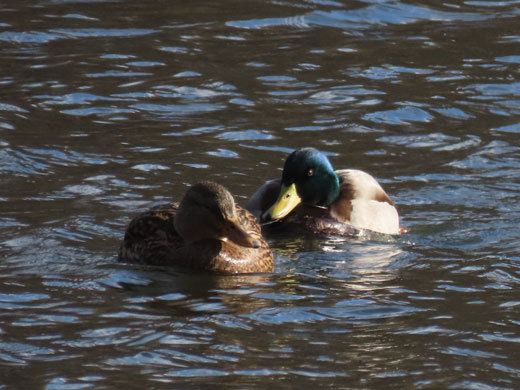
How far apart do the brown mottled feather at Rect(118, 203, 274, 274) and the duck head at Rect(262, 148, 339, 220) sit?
126 centimetres

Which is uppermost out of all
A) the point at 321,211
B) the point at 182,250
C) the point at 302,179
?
the point at 302,179

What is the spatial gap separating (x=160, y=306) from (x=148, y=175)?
12.1ft

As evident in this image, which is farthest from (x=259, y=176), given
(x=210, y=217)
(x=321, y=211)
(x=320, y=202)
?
(x=210, y=217)

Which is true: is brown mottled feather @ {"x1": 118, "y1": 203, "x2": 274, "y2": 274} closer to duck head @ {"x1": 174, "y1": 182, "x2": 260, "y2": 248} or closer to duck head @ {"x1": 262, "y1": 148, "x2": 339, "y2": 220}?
duck head @ {"x1": 174, "y1": 182, "x2": 260, "y2": 248}

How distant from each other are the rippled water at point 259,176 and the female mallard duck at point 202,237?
124 mm

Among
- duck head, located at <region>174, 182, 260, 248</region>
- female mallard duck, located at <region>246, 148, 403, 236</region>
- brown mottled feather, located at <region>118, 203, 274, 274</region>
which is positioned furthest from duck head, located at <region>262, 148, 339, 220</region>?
duck head, located at <region>174, 182, 260, 248</region>

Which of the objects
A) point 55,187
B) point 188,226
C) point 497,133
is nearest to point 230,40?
point 497,133

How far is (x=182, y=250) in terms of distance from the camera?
30.5ft

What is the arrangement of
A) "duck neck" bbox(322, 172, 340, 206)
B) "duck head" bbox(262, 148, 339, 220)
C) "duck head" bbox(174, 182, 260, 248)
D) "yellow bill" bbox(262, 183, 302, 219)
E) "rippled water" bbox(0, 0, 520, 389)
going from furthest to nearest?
"duck neck" bbox(322, 172, 340, 206), "duck head" bbox(262, 148, 339, 220), "yellow bill" bbox(262, 183, 302, 219), "duck head" bbox(174, 182, 260, 248), "rippled water" bbox(0, 0, 520, 389)

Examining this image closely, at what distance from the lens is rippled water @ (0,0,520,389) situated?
7109 mm

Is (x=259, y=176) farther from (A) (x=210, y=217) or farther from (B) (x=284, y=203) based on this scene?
(A) (x=210, y=217)

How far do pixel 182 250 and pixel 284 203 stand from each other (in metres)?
1.75

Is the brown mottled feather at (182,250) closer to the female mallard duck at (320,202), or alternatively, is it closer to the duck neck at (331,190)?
the female mallard duck at (320,202)

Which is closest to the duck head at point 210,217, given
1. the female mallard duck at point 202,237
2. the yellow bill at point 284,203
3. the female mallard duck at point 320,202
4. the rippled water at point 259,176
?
the female mallard duck at point 202,237
